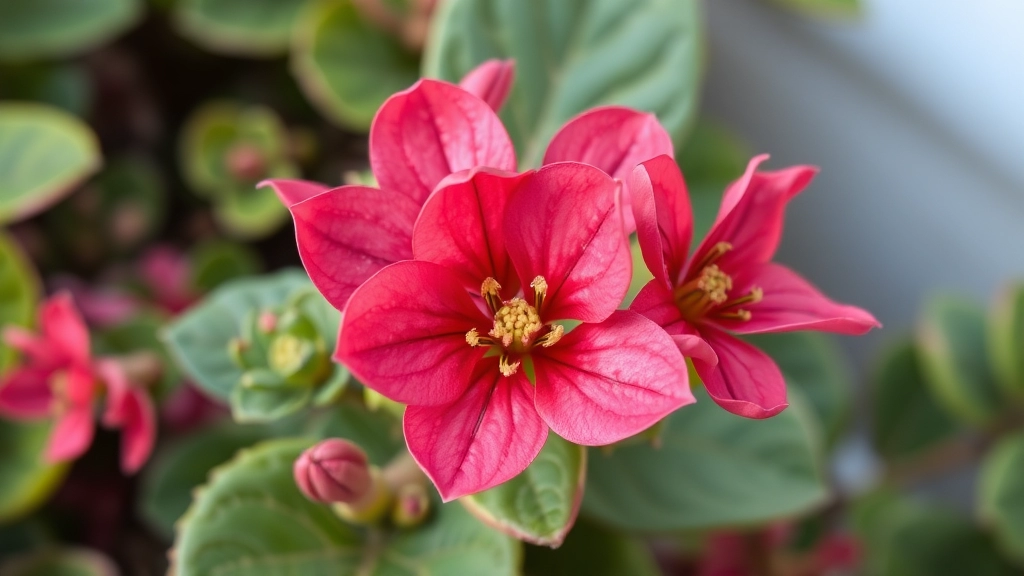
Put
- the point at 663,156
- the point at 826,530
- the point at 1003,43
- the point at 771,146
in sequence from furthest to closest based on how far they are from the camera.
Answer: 1. the point at 771,146
2. the point at 826,530
3. the point at 1003,43
4. the point at 663,156

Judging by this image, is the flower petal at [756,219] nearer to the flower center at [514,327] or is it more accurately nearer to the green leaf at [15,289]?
the flower center at [514,327]

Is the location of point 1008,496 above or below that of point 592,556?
above

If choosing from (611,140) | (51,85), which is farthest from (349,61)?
(611,140)

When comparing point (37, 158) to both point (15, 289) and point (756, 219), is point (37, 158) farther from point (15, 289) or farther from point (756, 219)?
point (756, 219)

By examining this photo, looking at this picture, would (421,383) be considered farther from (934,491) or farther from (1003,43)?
(934,491)

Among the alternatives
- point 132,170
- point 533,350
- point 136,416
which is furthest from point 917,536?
point 132,170
